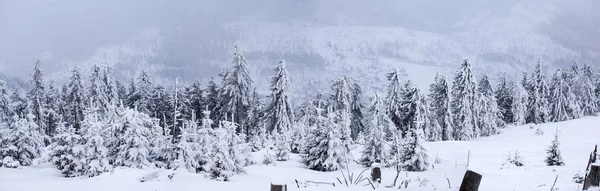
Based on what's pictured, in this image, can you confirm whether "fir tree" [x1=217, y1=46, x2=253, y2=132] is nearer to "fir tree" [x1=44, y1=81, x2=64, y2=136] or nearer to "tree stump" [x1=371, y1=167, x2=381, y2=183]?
"fir tree" [x1=44, y1=81, x2=64, y2=136]

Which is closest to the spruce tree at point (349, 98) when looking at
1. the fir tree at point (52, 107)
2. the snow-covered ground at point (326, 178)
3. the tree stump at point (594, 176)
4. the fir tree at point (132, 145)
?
the snow-covered ground at point (326, 178)

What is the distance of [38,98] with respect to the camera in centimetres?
4366

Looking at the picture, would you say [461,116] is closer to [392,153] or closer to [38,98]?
[392,153]

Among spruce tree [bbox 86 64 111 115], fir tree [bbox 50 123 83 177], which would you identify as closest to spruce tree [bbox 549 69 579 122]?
spruce tree [bbox 86 64 111 115]

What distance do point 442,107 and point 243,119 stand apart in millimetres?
19892

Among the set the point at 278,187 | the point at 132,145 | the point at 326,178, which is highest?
the point at 278,187

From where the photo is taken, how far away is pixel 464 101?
39.9 meters

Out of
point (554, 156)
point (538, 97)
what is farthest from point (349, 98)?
point (554, 156)

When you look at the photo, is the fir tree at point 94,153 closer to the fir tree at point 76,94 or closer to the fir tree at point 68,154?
the fir tree at point 68,154

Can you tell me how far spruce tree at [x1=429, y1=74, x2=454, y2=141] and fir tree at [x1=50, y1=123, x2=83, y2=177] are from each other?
105 feet

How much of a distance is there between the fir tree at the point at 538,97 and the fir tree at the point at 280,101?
32341 millimetres

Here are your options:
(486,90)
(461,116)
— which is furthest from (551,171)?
(486,90)

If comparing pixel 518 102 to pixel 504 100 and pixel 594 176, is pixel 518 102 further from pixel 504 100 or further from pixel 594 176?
pixel 594 176

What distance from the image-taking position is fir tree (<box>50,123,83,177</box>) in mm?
14852
